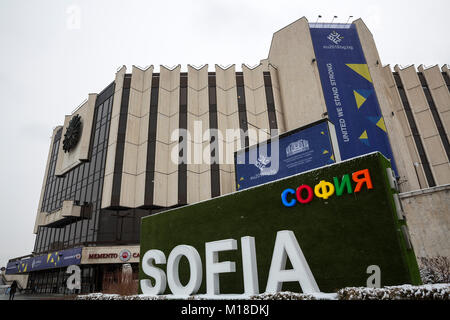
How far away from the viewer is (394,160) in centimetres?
2973

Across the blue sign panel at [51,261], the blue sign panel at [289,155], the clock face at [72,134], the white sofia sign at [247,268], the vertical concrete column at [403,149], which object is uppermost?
the clock face at [72,134]

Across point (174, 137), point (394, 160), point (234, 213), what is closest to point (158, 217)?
point (234, 213)

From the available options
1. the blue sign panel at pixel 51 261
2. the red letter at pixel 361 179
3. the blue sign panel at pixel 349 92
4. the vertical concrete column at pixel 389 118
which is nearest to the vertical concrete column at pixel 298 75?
the blue sign panel at pixel 349 92

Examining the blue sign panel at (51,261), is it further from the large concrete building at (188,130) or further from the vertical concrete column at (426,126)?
the vertical concrete column at (426,126)

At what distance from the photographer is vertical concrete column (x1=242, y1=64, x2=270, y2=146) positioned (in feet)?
114

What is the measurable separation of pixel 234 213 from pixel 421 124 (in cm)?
3863

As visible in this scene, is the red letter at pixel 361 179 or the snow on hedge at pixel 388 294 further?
the red letter at pixel 361 179

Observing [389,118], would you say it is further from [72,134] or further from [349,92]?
[72,134]

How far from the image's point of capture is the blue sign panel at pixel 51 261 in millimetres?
28406

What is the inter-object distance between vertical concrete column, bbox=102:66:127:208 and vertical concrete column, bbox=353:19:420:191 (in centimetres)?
3217

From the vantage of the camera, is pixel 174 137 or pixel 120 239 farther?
pixel 174 137

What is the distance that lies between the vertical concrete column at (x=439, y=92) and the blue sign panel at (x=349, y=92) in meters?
14.7

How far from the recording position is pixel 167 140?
34594mm
